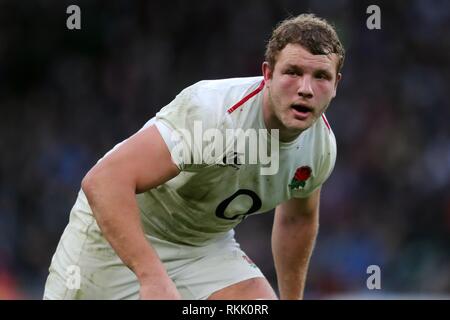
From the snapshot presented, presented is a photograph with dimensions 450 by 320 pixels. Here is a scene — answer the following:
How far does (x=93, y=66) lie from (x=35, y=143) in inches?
51.9

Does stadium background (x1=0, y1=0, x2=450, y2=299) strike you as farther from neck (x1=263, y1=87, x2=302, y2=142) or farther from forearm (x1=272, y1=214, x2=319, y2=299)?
neck (x1=263, y1=87, x2=302, y2=142)

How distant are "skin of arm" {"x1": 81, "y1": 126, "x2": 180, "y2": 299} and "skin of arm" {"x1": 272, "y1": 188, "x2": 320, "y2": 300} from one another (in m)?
1.35

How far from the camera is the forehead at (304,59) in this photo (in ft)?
13.5

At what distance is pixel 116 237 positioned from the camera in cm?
376

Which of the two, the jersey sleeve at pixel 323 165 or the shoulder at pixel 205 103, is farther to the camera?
the jersey sleeve at pixel 323 165

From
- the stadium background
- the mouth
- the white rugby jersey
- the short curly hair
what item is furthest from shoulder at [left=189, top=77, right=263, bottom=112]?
the stadium background

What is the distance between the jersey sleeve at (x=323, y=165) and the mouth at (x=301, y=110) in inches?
18.2

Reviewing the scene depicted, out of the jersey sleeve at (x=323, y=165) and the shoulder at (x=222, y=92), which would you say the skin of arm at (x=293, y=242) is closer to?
the jersey sleeve at (x=323, y=165)

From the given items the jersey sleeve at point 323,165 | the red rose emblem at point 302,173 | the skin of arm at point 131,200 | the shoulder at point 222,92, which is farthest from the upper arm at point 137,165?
the jersey sleeve at point 323,165

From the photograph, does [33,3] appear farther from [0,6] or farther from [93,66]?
[93,66]

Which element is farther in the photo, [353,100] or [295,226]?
[353,100]

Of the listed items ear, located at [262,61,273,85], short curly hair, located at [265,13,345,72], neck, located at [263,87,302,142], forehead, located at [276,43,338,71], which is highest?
short curly hair, located at [265,13,345,72]

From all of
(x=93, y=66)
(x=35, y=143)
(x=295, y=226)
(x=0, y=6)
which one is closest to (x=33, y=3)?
(x=0, y=6)

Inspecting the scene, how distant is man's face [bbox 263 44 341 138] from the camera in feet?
13.5
